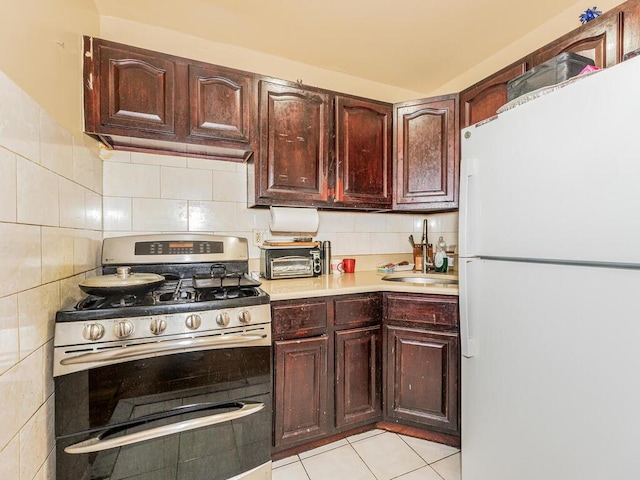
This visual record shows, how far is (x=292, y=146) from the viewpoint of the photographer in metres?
1.88

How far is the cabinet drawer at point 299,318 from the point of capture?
4.95 ft

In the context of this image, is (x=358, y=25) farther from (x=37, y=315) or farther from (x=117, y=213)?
(x=37, y=315)

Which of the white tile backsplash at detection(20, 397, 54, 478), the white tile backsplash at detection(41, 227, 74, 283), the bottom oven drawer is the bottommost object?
the bottom oven drawer

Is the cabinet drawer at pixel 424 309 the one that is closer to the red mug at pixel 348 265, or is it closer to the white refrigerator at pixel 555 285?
Result: the white refrigerator at pixel 555 285

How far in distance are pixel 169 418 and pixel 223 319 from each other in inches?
16.5

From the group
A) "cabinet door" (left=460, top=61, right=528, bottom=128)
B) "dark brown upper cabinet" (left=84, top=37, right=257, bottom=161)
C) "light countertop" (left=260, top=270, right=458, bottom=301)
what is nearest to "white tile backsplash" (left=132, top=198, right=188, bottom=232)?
"dark brown upper cabinet" (left=84, top=37, right=257, bottom=161)

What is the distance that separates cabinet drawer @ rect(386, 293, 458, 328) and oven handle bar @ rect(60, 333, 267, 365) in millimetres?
832

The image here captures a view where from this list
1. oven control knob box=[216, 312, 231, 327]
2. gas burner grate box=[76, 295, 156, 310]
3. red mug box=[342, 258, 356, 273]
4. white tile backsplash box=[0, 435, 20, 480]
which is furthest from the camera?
red mug box=[342, 258, 356, 273]

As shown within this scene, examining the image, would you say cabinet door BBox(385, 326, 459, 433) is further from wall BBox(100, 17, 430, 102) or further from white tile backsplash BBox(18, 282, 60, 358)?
wall BBox(100, 17, 430, 102)

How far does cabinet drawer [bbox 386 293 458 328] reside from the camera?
163 cm

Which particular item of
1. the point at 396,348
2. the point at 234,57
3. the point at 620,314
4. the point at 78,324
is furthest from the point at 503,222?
the point at 234,57

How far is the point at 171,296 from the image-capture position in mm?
1309

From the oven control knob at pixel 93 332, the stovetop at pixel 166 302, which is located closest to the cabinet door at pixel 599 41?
the stovetop at pixel 166 302

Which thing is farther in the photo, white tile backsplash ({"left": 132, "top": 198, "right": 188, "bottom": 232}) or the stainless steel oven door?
white tile backsplash ({"left": 132, "top": 198, "right": 188, "bottom": 232})
